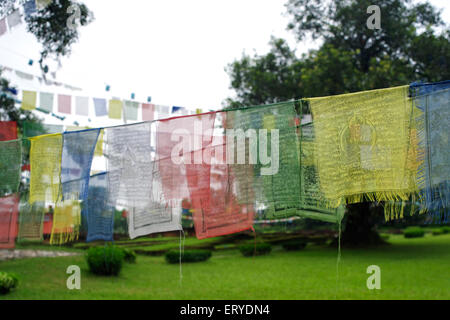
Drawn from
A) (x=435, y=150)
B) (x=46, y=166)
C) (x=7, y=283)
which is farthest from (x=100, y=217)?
(x=435, y=150)

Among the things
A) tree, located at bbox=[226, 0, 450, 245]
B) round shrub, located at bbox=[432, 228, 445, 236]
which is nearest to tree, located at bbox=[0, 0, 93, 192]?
tree, located at bbox=[226, 0, 450, 245]

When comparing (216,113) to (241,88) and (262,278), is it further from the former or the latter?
(241,88)

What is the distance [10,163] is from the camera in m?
5.18

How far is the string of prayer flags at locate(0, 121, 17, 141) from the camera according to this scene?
6.16 metres

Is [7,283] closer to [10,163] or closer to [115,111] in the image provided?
[10,163]

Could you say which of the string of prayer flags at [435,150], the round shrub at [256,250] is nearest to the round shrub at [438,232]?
the round shrub at [256,250]

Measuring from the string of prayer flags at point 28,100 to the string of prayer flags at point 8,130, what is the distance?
0.51m

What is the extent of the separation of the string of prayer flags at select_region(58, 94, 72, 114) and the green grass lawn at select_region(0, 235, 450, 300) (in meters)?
3.85

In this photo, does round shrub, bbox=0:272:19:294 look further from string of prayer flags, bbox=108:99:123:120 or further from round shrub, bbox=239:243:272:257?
round shrub, bbox=239:243:272:257

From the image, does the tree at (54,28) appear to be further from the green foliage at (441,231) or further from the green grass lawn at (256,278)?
the green foliage at (441,231)

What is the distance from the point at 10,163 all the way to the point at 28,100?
1880 millimetres

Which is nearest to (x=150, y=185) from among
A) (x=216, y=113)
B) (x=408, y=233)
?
(x=216, y=113)

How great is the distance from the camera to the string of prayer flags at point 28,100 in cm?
664
